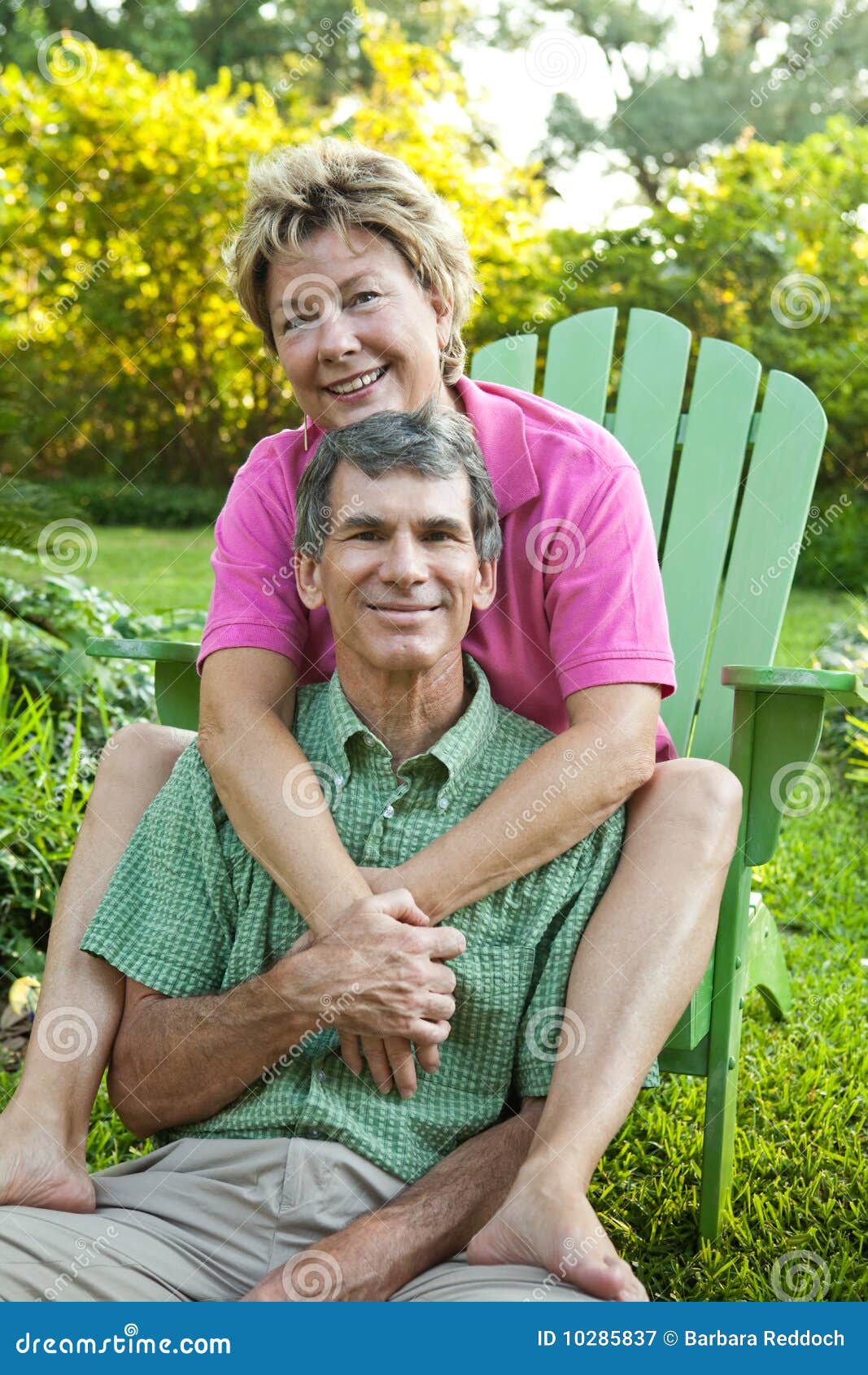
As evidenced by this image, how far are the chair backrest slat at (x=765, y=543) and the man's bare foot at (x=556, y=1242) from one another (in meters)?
1.13

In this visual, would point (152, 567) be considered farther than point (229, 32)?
No

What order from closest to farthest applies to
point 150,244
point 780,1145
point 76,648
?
point 780,1145, point 76,648, point 150,244

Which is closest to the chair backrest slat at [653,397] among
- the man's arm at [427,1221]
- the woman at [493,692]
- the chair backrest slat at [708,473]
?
the chair backrest slat at [708,473]

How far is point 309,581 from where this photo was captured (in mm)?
1892

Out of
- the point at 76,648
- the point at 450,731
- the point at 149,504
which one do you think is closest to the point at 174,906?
the point at 450,731

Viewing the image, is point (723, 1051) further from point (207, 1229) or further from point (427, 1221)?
point (207, 1229)

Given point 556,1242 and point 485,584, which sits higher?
point 485,584

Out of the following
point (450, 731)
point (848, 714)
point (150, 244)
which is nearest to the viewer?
point (450, 731)

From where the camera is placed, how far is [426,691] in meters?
1.85

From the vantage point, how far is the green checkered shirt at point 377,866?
171 centimetres

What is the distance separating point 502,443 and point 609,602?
333 millimetres

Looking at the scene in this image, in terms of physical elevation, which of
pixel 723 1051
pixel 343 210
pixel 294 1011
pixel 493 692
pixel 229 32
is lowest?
pixel 723 1051

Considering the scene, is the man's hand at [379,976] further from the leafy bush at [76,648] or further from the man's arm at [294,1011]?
the leafy bush at [76,648]
